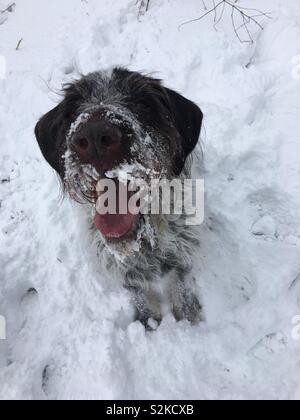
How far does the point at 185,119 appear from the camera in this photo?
270 centimetres

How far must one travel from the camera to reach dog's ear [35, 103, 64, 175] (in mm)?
2727

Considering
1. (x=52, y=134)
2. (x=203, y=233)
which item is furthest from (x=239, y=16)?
(x=52, y=134)

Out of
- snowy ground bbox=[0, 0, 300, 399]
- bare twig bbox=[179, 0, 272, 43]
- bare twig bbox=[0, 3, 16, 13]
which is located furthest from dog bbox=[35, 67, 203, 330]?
bare twig bbox=[0, 3, 16, 13]

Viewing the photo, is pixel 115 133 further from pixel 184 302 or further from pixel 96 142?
pixel 184 302

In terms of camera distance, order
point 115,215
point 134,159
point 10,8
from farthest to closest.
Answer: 1. point 10,8
2. point 115,215
3. point 134,159

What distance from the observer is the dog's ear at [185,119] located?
105 inches

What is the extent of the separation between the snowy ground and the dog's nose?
1.60m

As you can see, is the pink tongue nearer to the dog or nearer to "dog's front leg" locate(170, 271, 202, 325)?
the dog

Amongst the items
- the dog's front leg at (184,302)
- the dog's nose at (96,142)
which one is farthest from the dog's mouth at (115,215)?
the dog's front leg at (184,302)

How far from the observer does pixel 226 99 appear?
14.8 ft

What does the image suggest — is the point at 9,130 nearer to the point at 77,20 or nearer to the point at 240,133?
the point at 77,20

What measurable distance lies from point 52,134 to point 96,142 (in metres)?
0.80
